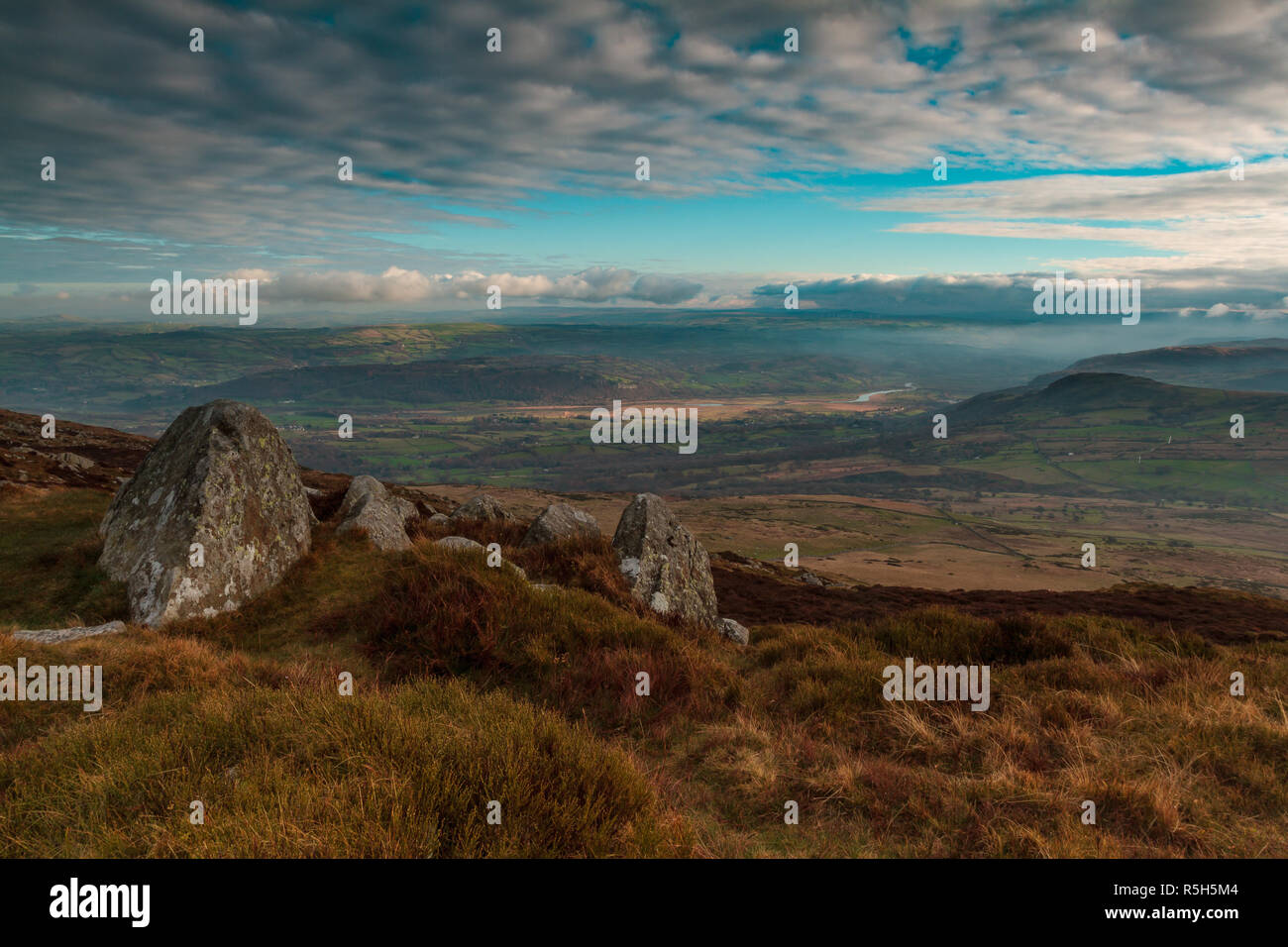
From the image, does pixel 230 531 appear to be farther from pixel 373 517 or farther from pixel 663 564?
pixel 663 564

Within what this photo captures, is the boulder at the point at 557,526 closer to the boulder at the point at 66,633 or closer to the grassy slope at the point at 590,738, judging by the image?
the grassy slope at the point at 590,738

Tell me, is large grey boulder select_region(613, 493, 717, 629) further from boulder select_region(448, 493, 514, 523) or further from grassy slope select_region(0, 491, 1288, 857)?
boulder select_region(448, 493, 514, 523)

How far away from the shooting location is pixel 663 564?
18750 mm

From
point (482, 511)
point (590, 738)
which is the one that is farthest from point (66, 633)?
point (482, 511)

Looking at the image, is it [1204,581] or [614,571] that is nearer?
[614,571]

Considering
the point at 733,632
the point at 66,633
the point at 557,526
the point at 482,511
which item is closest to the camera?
the point at 66,633

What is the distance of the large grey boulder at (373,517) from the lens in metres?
17.8

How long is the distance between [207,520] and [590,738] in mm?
11901

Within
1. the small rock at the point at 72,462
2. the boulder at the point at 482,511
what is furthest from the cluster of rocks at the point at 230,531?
the small rock at the point at 72,462

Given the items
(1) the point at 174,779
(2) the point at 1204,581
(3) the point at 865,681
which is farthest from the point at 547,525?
(2) the point at 1204,581

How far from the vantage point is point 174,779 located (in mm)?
5258

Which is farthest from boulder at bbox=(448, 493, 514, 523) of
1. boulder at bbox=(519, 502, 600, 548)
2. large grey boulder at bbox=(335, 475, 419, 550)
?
large grey boulder at bbox=(335, 475, 419, 550)

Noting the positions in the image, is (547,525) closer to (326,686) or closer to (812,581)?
(326,686)
